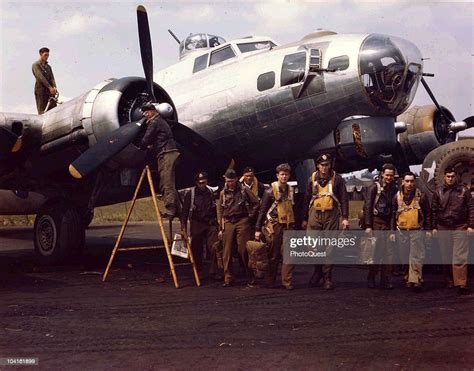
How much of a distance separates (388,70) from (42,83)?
696 centimetres

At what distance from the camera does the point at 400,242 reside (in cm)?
855

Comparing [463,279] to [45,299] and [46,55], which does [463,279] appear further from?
[46,55]

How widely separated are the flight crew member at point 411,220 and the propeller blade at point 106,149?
417 cm

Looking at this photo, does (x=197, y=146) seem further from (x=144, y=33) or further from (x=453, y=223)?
(x=453, y=223)

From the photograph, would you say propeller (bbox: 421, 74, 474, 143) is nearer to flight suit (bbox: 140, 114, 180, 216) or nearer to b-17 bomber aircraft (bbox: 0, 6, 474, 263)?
b-17 bomber aircraft (bbox: 0, 6, 474, 263)

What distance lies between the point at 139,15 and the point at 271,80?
2804mm

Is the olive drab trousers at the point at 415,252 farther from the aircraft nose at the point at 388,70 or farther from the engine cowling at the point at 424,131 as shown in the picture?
the engine cowling at the point at 424,131

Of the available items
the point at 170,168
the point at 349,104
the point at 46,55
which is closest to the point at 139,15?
the point at 46,55

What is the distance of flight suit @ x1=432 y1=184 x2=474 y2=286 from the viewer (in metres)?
8.05

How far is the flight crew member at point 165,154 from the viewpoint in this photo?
8.74 m

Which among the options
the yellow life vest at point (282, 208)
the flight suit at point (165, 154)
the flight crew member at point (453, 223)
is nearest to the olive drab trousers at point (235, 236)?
the yellow life vest at point (282, 208)

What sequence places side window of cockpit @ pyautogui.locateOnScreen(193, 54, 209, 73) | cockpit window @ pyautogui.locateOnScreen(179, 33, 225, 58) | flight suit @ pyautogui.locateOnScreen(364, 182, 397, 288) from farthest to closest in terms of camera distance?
cockpit window @ pyautogui.locateOnScreen(179, 33, 225, 58), side window of cockpit @ pyautogui.locateOnScreen(193, 54, 209, 73), flight suit @ pyautogui.locateOnScreen(364, 182, 397, 288)

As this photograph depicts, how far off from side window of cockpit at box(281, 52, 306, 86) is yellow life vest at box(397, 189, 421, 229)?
107 inches

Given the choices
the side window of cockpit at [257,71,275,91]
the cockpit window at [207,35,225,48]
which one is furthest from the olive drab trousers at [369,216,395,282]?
the cockpit window at [207,35,225,48]
